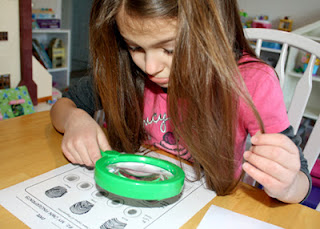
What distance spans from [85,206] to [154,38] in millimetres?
287

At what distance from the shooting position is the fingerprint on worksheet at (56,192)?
47 centimetres

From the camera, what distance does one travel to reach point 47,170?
1.78 ft

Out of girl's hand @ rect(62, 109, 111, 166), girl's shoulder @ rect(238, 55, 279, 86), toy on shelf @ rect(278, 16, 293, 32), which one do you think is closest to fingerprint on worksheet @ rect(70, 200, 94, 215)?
girl's hand @ rect(62, 109, 111, 166)

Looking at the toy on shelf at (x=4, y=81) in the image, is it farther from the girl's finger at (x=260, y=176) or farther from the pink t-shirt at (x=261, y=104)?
the girl's finger at (x=260, y=176)

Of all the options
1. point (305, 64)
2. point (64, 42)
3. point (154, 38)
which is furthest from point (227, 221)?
point (64, 42)

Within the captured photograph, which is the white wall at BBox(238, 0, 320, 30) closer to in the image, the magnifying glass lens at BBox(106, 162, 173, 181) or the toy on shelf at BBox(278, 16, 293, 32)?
the toy on shelf at BBox(278, 16, 293, 32)

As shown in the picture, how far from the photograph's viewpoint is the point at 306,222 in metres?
Answer: 0.47

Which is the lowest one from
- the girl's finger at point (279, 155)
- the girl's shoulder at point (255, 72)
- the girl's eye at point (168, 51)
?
the girl's finger at point (279, 155)

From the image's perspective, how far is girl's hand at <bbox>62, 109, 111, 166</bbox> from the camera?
55 centimetres

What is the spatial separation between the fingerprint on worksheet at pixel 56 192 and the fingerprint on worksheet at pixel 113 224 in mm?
101

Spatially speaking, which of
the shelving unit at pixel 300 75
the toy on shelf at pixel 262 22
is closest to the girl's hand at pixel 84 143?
the shelving unit at pixel 300 75

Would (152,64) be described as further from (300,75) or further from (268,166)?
(300,75)

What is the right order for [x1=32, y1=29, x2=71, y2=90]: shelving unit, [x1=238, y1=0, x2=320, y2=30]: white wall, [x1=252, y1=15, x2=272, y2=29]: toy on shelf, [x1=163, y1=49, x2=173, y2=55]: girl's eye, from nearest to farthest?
[x1=163, y1=49, x2=173, y2=55]: girl's eye
[x1=238, y1=0, x2=320, y2=30]: white wall
[x1=252, y1=15, x2=272, y2=29]: toy on shelf
[x1=32, y1=29, x2=71, y2=90]: shelving unit

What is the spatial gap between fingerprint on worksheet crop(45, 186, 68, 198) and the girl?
77 mm
